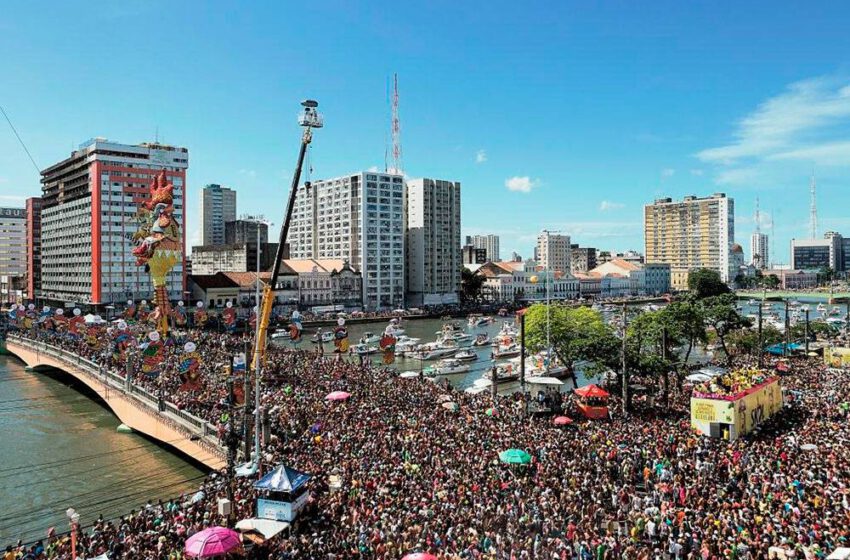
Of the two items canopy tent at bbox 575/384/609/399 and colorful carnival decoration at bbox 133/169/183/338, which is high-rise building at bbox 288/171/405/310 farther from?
canopy tent at bbox 575/384/609/399

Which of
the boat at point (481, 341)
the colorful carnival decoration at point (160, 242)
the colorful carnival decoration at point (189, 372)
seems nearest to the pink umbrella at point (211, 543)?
the colorful carnival decoration at point (189, 372)

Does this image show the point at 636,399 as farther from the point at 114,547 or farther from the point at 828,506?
the point at 114,547

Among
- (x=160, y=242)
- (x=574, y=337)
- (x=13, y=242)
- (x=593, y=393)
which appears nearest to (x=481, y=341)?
(x=574, y=337)

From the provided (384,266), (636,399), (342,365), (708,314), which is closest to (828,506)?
(636,399)

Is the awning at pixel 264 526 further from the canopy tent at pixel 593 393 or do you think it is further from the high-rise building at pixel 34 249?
the high-rise building at pixel 34 249

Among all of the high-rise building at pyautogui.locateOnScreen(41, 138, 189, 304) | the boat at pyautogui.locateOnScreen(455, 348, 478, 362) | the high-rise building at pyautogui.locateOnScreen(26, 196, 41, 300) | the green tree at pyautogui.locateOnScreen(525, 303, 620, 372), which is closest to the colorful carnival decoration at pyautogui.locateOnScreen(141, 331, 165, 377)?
the green tree at pyautogui.locateOnScreen(525, 303, 620, 372)

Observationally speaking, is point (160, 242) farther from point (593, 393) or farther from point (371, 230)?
point (371, 230)
